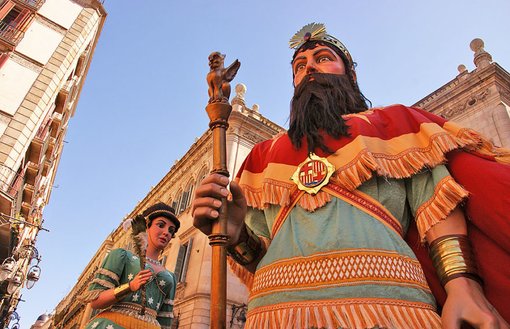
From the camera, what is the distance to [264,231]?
2.10m

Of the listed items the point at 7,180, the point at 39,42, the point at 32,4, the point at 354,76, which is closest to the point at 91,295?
the point at 354,76

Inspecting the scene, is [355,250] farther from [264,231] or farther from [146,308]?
[146,308]

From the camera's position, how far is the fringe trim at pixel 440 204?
1513 millimetres

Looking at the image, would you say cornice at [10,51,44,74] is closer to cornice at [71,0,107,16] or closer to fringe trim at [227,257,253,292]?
cornice at [71,0,107,16]

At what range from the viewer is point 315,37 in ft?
8.13

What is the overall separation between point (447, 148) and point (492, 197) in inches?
10.9

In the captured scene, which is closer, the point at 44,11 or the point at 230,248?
the point at 230,248

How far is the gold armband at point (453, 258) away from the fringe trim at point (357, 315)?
0.18 metres

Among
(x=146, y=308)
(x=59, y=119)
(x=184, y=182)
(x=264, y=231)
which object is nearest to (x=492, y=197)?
(x=264, y=231)

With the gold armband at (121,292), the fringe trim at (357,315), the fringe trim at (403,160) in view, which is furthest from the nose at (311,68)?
the gold armband at (121,292)

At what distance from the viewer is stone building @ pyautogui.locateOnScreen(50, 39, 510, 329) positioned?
12.7 meters

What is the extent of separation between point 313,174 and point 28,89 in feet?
58.7

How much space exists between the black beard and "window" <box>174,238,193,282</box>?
1491 centimetres

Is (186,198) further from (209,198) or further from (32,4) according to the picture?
(209,198)
